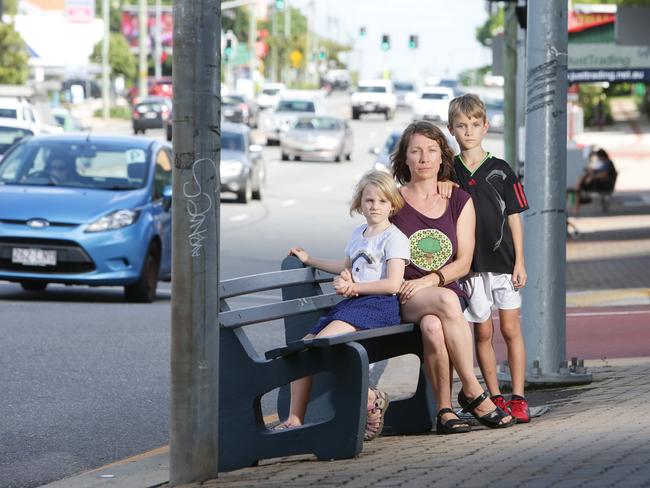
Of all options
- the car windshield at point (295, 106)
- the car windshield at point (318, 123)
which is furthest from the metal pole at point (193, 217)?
the car windshield at point (295, 106)

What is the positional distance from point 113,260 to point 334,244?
975 centimetres

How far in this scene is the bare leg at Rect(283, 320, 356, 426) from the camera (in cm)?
723

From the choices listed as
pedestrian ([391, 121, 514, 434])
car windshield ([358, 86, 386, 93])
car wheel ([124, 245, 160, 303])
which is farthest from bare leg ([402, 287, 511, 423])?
car windshield ([358, 86, 386, 93])

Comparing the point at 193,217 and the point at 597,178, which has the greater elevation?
the point at 193,217

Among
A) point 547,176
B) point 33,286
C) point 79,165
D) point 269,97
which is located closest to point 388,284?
point 547,176

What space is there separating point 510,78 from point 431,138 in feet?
65.4

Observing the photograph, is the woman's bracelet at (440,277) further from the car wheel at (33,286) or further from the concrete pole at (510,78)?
the concrete pole at (510,78)

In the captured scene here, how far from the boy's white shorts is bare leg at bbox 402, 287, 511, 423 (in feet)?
2.38

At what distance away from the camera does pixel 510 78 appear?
2741 cm

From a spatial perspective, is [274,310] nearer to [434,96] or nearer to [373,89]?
[434,96]

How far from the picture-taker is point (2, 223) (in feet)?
49.5

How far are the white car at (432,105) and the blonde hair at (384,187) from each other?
5419 centimetres

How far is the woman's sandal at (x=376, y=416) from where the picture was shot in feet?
24.9

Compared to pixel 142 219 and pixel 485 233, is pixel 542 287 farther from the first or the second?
pixel 142 219
